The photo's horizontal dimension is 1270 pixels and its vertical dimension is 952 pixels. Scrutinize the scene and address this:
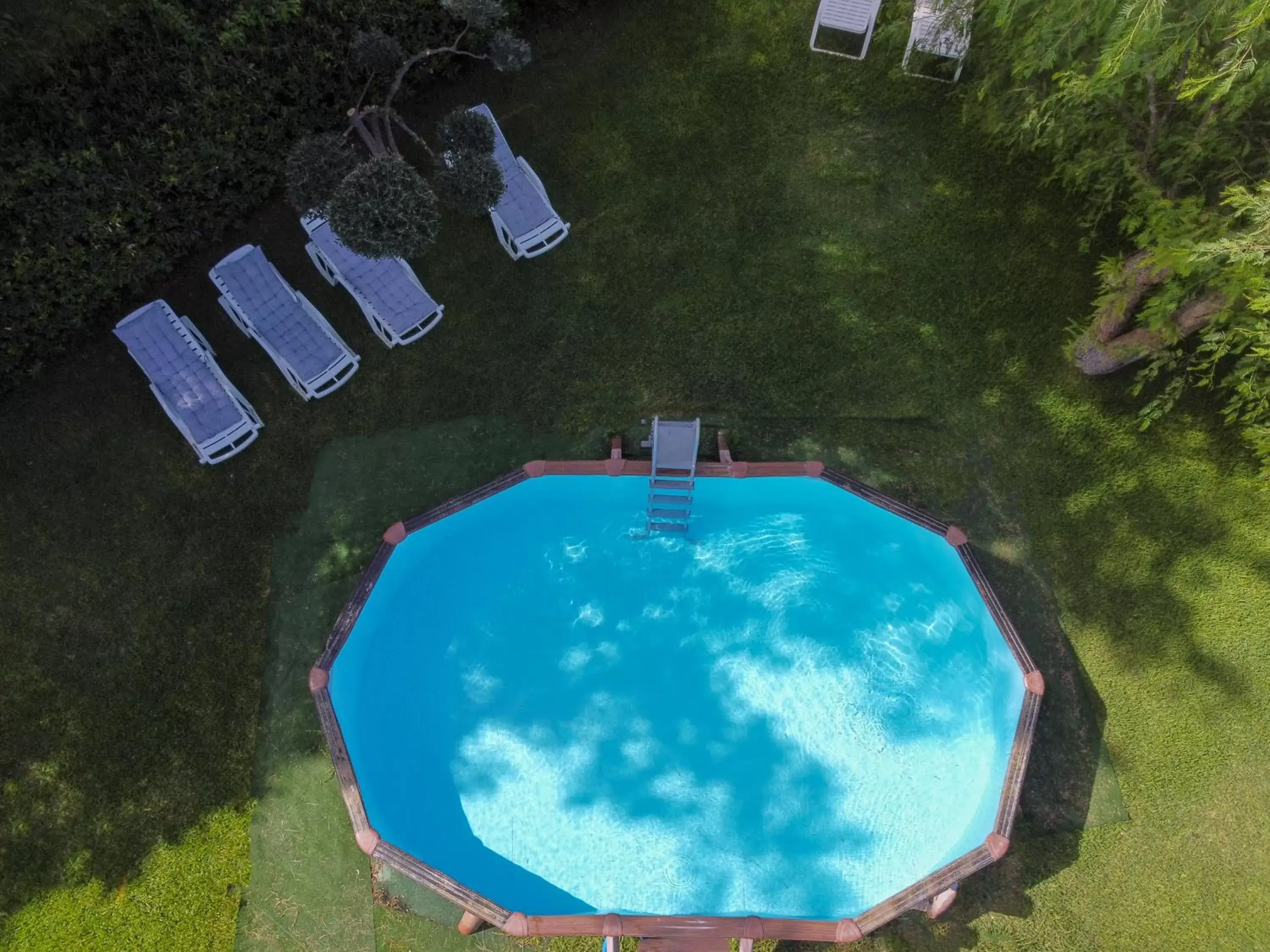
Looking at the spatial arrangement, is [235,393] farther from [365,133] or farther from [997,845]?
[997,845]

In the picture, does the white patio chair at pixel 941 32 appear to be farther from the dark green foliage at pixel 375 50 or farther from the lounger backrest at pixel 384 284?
the lounger backrest at pixel 384 284

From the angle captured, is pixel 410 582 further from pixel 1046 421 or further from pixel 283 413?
pixel 1046 421

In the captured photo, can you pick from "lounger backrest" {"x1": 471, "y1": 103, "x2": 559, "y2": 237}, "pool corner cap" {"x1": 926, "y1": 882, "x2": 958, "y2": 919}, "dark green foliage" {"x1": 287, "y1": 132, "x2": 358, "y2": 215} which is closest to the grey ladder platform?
"lounger backrest" {"x1": 471, "y1": 103, "x2": 559, "y2": 237}

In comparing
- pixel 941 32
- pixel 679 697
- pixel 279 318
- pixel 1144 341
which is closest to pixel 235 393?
pixel 279 318

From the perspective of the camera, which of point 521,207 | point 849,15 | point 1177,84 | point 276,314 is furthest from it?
point 849,15

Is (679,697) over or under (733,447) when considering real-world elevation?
under

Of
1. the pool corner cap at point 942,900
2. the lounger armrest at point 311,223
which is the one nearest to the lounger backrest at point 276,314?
the lounger armrest at point 311,223

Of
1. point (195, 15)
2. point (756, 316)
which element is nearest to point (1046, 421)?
point (756, 316)
